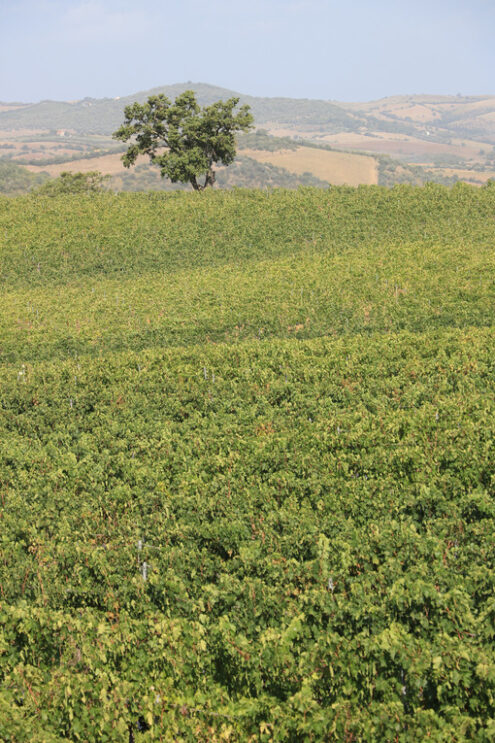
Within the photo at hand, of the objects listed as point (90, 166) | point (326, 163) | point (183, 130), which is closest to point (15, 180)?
point (90, 166)

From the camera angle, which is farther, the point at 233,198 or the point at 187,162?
the point at 187,162

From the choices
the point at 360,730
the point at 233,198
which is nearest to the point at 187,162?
the point at 233,198

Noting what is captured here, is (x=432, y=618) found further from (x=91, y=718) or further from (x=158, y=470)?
(x=158, y=470)

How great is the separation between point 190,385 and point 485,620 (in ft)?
37.1

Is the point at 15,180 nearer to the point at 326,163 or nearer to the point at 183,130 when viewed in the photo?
the point at 326,163

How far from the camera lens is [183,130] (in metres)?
52.1

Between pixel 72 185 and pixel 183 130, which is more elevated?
pixel 183 130

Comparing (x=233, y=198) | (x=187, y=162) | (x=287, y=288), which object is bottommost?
(x=287, y=288)

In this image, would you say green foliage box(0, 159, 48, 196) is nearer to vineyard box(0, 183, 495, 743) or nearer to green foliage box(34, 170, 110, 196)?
green foliage box(34, 170, 110, 196)

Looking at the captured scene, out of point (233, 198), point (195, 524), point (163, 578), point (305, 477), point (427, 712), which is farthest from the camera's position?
point (233, 198)

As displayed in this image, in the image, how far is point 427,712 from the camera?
22.1 ft

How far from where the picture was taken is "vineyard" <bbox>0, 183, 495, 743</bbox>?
745 cm

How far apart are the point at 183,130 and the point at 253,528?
1890 inches

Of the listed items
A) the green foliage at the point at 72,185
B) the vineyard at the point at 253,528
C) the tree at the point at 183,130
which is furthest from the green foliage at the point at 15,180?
the vineyard at the point at 253,528
